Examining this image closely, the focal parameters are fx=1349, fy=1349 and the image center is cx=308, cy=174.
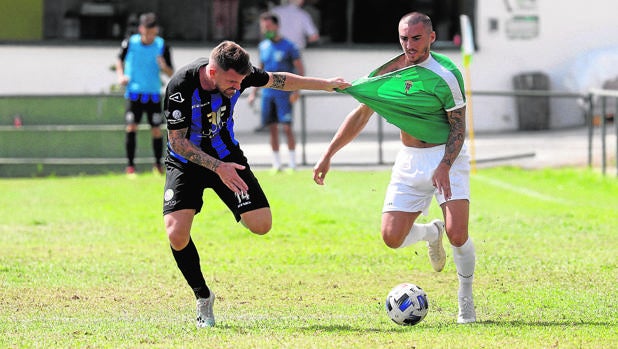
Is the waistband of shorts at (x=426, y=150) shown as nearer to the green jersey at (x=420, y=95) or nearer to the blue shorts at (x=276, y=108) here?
the green jersey at (x=420, y=95)

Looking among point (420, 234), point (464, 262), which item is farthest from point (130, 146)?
point (464, 262)

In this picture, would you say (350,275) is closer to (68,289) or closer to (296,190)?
(68,289)

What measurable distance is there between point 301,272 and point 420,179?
2.78 meters

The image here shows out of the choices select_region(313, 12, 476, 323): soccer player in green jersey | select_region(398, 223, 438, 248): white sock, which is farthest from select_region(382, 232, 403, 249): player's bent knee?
select_region(398, 223, 438, 248): white sock

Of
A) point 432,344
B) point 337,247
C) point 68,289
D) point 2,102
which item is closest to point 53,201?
point 2,102

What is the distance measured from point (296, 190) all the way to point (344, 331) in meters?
9.53

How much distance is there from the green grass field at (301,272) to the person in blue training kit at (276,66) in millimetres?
1382

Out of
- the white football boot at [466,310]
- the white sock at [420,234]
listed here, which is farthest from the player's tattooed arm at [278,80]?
the white football boot at [466,310]

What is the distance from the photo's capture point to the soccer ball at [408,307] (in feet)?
29.0

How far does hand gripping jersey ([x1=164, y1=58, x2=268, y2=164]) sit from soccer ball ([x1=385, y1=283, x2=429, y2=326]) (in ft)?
4.71

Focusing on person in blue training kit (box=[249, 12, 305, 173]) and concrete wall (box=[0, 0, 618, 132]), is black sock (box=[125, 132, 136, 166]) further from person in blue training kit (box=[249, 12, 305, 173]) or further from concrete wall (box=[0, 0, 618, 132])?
concrete wall (box=[0, 0, 618, 132])

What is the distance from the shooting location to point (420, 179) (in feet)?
30.5

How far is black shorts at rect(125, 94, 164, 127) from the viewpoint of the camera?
1944 centimetres

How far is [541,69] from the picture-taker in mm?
26156
